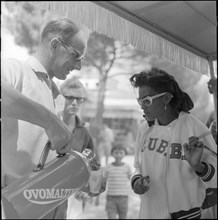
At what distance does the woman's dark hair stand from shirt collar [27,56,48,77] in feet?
1.72

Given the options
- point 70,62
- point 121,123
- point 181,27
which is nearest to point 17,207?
point 70,62

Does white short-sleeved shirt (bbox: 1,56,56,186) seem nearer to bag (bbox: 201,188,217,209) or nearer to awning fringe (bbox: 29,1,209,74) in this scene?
awning fringe (bbox: 29,1,209,74)

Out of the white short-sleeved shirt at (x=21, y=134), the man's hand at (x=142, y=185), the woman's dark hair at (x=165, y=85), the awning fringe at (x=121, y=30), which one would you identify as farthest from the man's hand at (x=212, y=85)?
the white short-sleeved shirt at (x=21, y=134)

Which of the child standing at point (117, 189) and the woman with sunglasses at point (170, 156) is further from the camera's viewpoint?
the child standing at point (117, 189)

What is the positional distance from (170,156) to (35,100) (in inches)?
24.7

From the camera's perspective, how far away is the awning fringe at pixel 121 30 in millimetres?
1106

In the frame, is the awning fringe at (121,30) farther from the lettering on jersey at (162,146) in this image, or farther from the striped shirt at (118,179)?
the striped shirt at (118,179)

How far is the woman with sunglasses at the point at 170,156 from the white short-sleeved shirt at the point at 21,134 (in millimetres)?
537

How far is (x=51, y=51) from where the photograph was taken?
3.00 ft

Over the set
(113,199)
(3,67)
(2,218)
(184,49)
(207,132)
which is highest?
(184,49)

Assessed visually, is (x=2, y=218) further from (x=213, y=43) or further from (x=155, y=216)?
(x=213, y=43)

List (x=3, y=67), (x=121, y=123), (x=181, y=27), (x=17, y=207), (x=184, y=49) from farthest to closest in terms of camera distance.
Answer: (x=121, y=123) < (x=184, y=49) < (x=181, y=27) < (x=3, y=67) < (x=17, y=207)

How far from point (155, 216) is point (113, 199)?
3.90ft

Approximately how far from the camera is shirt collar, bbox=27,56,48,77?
2.93 ft
